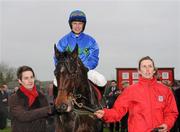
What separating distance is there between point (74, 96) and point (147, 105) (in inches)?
49.9

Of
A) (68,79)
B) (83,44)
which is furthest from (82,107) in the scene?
(83,44)

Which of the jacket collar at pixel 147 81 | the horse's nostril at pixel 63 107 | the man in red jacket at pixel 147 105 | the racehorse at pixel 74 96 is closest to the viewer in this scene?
the man in red jacket at pixel 147 105

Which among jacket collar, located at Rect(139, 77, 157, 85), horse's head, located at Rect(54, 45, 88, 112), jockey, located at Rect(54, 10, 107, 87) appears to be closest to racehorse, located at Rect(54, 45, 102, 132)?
horse's head, located at Rect(54, 45, 88, 112)

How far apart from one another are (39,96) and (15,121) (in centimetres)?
44

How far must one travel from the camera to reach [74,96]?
5.55 metres

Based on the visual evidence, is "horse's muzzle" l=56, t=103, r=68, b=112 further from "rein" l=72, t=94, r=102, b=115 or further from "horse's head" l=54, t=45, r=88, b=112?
"rein" l=72, t=94, r=102, b=115

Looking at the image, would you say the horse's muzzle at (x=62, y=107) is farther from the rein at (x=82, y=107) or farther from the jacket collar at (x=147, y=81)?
the jacket collar at (x=147, y=81)

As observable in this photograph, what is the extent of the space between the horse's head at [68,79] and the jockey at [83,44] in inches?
36.0

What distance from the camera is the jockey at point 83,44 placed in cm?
692

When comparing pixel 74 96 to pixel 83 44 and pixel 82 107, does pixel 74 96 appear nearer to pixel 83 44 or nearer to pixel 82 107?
pixel 82 107

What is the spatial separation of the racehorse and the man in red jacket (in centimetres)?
63

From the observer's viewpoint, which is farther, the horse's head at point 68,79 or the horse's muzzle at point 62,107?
the horse's head at point 68,79

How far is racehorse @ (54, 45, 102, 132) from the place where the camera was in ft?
17.2

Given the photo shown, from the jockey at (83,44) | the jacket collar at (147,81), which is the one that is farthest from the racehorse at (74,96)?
the jacket collar at (147,81)
